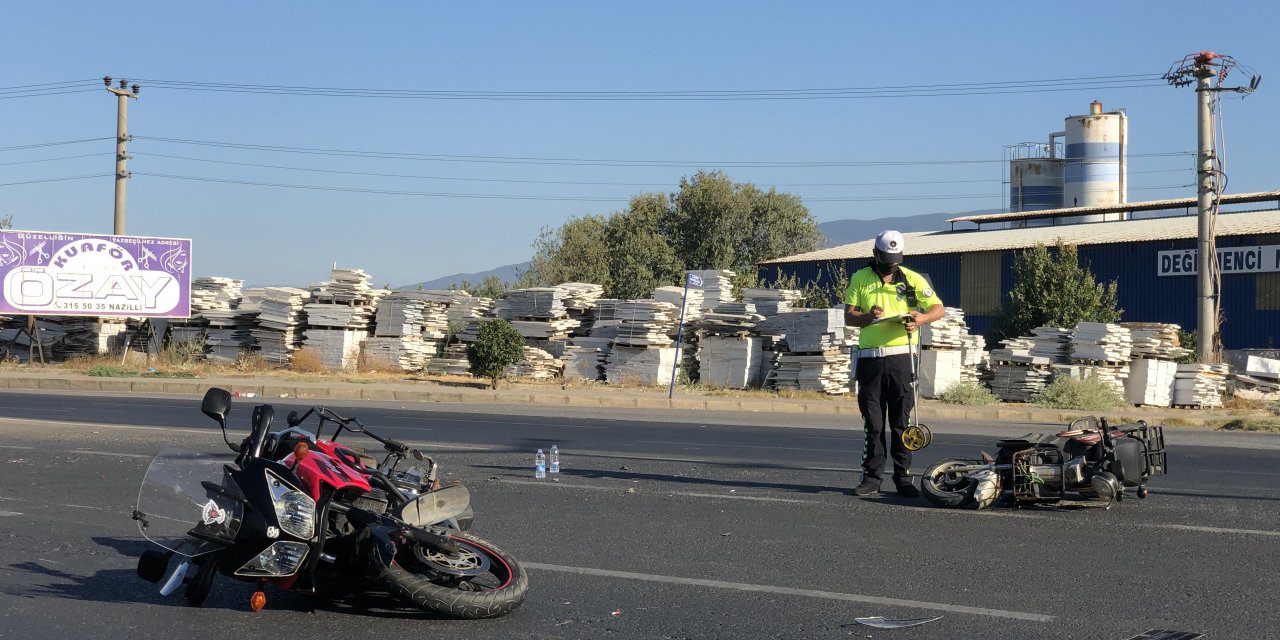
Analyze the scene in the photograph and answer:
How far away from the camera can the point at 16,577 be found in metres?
6.49

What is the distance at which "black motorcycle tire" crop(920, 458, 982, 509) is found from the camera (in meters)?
8.49

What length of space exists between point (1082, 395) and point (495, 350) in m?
12.1

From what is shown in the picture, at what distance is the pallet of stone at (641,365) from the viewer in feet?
90.4

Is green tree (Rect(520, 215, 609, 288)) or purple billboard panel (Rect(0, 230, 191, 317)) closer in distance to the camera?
purple billboard panel (Rect(0, 230, 191, 317))

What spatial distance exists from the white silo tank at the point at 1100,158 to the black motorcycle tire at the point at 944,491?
210 feet

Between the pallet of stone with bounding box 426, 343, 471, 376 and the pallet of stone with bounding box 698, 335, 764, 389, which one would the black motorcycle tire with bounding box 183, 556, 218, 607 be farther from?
the pallet of stone with bounding box 426, 343, 471, 376

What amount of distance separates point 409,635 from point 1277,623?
3.89 meters

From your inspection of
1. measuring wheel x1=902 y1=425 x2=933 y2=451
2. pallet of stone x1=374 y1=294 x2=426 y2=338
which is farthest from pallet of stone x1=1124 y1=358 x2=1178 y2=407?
measuring wheel x1=902 y1=425 x2=933 y2=451

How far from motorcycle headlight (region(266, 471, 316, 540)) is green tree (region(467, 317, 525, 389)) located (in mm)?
20715

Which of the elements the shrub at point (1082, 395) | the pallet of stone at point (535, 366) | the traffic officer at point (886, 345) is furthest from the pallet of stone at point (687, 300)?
the traffic officer at point (886, 345)

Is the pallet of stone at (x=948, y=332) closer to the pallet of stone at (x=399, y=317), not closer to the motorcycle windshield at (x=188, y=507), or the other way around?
the pallet of stone at (x=399, y=317)

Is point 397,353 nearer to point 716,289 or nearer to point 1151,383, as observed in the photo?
point 716,289

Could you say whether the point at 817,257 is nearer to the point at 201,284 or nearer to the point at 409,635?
the point at 201,284

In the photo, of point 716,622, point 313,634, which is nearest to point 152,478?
point 313,634
